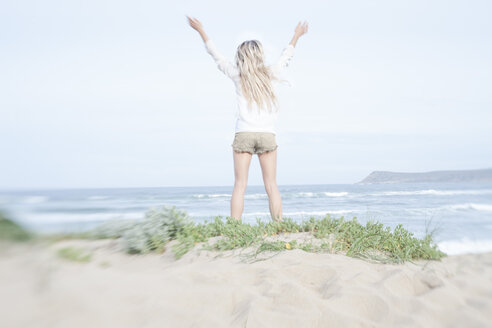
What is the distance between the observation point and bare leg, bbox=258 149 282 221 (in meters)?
5.27

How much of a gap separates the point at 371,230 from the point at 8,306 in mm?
4116

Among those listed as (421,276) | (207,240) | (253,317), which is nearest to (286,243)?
(207,240)

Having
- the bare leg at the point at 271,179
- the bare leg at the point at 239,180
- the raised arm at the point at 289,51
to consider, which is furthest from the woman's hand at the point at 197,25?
the bare leg at the point at 271,179

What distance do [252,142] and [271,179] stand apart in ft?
1.86

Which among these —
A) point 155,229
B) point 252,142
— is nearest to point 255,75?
point 252,142

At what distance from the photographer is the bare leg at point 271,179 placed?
5270mm

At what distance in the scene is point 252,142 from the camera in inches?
206

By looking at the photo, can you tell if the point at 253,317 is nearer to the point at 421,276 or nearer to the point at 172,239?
the point at 421,276

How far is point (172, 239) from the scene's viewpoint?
398cm

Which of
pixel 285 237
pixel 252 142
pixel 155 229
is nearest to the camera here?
pixel 155 229

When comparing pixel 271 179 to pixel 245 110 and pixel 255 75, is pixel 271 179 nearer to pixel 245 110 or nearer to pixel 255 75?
pixel 245 110

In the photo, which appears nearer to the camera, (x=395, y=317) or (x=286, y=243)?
(x=395, y=317)

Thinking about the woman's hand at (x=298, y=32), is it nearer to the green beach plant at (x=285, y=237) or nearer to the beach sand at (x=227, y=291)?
the green beach plant at (x=285, y=237)

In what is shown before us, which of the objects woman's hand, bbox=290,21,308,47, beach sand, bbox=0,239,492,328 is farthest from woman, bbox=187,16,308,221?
beach sand, bbox=0,239,492,328
